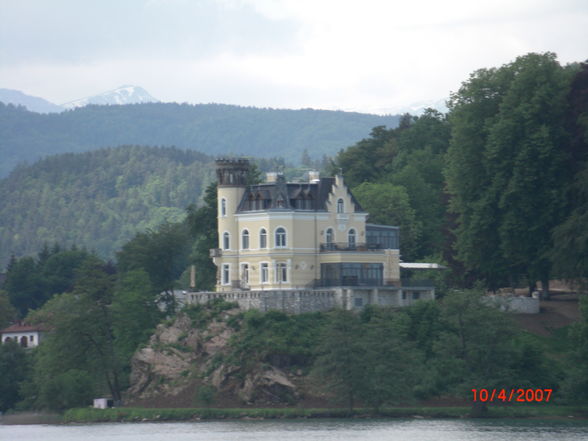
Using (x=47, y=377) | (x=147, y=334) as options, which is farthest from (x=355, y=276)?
(x=47, y=377)

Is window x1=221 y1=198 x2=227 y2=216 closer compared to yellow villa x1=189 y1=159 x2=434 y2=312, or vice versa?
yellow villa x1=189 y1=159 x2=434 y2=312

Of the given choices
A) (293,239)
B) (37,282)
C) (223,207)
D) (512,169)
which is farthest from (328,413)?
(37,282)

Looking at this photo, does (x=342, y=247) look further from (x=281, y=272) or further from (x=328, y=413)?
(x=328, y=413)

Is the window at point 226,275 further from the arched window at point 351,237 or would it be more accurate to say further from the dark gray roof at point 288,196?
the arched window at point 351,237

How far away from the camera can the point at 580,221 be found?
8644 centimetres

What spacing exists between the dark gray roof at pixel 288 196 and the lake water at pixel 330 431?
16346mm

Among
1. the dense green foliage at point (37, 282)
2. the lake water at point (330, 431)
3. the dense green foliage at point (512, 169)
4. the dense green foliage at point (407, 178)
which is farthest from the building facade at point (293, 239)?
the dense green foliage at point (37, 282)

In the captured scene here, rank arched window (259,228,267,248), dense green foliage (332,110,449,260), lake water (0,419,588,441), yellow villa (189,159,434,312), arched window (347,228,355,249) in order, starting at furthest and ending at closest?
1. dense green foliage (332,110,449,260)
2. arched window (347,228,355,249)
3. arched window (259,228,267,248)
4. yellow villa (189,159,434,312)
5. lake water (0,419,588,441)

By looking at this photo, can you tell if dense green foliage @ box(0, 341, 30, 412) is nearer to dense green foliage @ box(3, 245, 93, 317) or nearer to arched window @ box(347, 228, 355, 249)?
arched window @ box(347, 228, 355, 249)

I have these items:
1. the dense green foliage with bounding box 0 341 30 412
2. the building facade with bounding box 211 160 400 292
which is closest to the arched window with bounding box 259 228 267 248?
the building facade with bounding box 211 160 400 292

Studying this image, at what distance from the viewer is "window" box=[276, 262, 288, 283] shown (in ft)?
295

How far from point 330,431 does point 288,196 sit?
2194 centimetres

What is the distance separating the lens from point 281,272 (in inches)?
3541

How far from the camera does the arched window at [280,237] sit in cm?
8981
